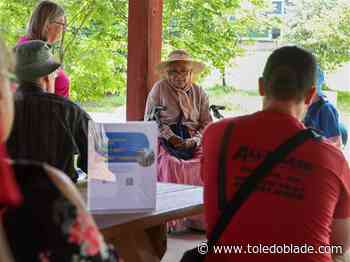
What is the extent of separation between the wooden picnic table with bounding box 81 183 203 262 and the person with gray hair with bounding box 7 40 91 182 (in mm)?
188

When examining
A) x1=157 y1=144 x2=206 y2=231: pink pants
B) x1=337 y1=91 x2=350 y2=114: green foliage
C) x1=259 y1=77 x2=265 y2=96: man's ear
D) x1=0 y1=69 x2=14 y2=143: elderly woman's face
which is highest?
x1=0 y1=69 x2=14 y2=143: elderly woman's face

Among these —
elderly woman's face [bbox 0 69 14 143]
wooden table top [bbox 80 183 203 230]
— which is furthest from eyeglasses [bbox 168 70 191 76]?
elderly woman's face [bbox 0 69 14 143]

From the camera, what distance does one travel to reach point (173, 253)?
146 inches

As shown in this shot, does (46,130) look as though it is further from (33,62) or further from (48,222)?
(48,222)

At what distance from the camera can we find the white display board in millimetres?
2002

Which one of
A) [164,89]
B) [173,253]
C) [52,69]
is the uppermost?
[52,69]

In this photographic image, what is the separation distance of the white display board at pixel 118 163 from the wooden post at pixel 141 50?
94.4 inches

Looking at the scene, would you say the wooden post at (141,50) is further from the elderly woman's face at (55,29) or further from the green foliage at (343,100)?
the green foliage at (343,100)

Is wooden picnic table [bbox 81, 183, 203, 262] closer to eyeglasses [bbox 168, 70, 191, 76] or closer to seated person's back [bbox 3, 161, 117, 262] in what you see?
seated person's back [bbox 3, 161, 117, 262]

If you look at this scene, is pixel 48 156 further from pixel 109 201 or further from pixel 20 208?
pixel 20 208

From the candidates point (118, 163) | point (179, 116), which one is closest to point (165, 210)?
point (118, 163)

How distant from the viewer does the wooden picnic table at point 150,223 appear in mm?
1985

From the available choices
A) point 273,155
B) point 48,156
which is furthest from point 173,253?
point 273,155

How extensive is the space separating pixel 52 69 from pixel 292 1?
3585 millimetres
